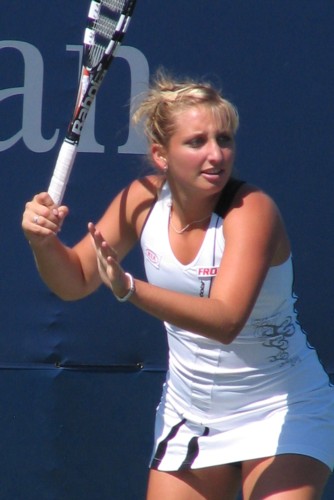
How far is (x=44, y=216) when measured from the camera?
2.56 metres

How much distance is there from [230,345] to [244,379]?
0.32ft

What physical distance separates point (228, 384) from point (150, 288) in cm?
46

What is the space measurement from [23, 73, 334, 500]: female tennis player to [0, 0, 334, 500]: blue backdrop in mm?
628

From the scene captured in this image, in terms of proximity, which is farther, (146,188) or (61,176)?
(146,188)

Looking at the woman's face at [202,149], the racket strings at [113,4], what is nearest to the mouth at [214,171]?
the woman's face at [202,149]

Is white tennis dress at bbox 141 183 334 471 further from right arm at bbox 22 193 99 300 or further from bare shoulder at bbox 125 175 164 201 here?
right arm at bbox 22 193 99 300

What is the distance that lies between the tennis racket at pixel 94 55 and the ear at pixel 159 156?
20cm

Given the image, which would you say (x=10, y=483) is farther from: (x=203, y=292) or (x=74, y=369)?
(x=203, y=292)

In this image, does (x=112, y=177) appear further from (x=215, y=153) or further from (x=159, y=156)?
(x=215, y=153)

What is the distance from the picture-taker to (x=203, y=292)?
8.63 feet

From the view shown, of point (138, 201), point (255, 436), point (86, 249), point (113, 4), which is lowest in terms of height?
point (255, 436)

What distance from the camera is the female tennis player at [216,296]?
101 inches

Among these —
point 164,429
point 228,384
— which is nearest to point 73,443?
point 164,429

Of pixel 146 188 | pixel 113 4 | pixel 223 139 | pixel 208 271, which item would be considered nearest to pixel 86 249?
pixel 146 188
